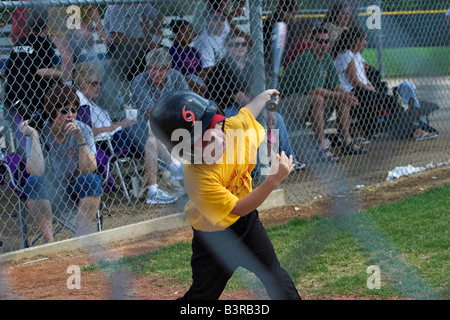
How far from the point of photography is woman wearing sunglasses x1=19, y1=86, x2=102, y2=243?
4371 millimetres

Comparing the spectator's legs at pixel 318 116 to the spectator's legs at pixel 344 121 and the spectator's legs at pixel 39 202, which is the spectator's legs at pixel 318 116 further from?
the spectator's legs at pixel 39 202

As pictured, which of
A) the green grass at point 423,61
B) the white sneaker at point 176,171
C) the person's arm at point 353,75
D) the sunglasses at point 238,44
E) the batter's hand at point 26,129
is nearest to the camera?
the batter's hand at point 26,129

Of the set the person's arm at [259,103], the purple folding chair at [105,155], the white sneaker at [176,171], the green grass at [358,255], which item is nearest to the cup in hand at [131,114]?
the purple folding chair at [105,155]

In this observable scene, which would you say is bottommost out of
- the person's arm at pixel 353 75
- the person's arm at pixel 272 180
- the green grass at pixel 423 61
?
the person's arm at pixel 272 180

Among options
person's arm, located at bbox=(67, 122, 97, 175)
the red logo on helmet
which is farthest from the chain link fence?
the red logo on helmet

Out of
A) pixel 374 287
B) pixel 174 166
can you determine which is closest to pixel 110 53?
pixel 174 166

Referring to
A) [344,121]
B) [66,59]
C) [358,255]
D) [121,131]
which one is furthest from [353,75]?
[66,59]

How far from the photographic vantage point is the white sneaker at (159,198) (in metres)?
5.30

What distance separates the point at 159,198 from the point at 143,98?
0.97 m

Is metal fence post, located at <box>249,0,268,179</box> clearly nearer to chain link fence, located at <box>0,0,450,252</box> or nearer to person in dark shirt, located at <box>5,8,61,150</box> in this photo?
chain link fence, located at <box>0,0,450,252</box>

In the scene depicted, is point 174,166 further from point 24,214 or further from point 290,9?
point 290,9

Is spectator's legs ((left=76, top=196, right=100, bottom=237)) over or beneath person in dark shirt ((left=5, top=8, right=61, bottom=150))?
beneath

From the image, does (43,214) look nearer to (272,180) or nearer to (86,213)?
(86,213)

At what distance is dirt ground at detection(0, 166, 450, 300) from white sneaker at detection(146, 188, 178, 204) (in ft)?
1.50
